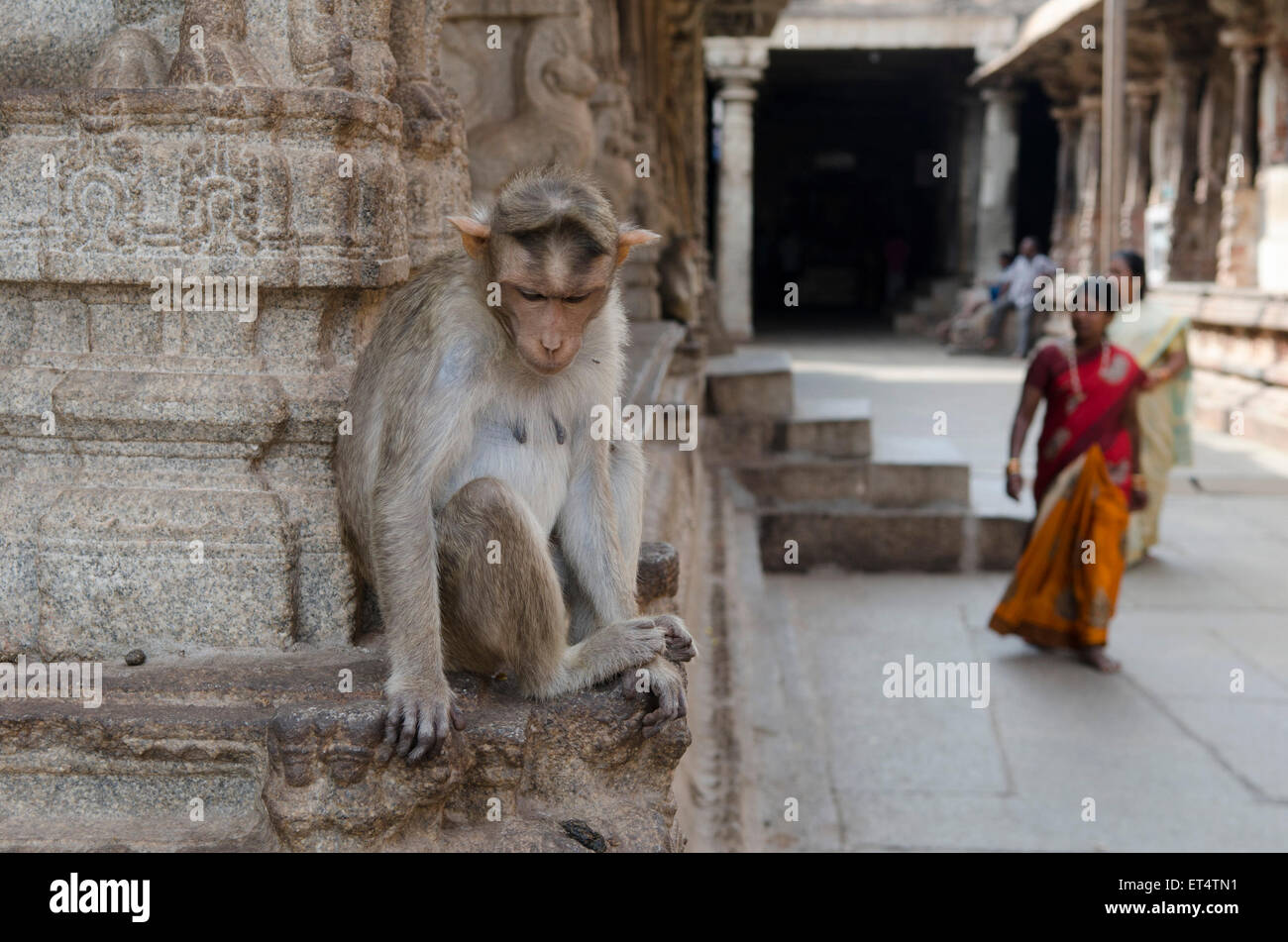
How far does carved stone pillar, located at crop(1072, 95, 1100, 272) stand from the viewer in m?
20.7

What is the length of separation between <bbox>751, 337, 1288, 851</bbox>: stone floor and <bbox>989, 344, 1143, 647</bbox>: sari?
9.2 inches

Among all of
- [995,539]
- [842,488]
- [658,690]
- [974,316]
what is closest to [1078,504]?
[995,539]

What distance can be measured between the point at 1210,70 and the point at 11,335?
668 inches

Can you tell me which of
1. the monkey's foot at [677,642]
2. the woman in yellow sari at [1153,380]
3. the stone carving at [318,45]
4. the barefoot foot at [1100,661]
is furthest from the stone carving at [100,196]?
the woman in yellow sari at [1153,380]

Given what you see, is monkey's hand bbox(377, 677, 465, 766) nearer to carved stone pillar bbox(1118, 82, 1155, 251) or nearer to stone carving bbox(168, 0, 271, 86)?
stone carving bbox(168, 0, 271, 86)

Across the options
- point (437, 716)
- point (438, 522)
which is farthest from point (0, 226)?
point (437, 716)

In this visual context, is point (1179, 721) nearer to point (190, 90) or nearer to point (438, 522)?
point (438, 522)

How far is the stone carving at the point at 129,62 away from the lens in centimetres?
255

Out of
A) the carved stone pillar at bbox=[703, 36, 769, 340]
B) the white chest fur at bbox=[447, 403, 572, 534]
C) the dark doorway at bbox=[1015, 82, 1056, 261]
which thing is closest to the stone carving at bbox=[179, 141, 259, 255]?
the white chest fur at bbox=[447, 403, 572, 534]

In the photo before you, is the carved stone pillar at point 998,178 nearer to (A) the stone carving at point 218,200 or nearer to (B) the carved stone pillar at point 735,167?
(B) the carved stone pillar at point 735,167

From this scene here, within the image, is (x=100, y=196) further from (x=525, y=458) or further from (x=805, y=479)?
(x=805, y=479)

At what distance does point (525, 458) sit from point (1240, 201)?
48.2 feet

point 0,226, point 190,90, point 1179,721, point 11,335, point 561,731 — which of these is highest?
point 190,90

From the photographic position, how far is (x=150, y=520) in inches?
100
